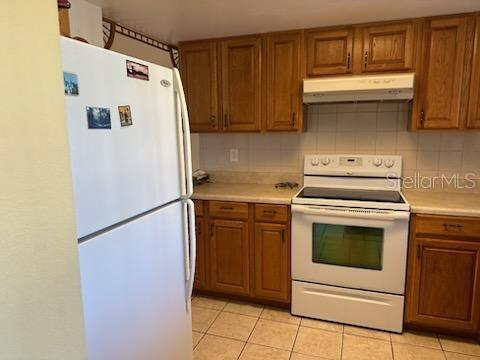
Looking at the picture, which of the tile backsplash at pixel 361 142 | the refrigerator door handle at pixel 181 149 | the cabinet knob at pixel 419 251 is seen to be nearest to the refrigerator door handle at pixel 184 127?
the refrigerator door handle at pixel 181 149

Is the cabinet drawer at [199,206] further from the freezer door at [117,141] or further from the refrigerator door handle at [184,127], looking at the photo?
the freezer door at [117,141]

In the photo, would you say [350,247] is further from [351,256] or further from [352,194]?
[352,194]

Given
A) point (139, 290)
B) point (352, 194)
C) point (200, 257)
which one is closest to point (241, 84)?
point (352, 194)

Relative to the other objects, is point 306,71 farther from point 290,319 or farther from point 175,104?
point 290,319

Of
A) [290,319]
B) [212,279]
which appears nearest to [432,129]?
[290,319]

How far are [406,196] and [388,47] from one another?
1065mm

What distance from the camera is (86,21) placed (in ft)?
6.30

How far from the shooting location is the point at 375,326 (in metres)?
2.41

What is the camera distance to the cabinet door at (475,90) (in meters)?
2.25

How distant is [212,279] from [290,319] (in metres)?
0.68

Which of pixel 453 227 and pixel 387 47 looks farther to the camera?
pixel 387 47

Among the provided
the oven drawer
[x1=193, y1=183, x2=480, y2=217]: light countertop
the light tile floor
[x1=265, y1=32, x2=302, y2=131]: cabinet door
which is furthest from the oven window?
[x1=265, y1=32, x2=302, y2=131]: cabinet door

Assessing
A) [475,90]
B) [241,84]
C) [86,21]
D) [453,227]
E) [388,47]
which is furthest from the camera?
[241,84]

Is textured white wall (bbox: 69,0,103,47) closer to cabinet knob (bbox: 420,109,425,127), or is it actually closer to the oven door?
the oven door
